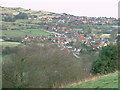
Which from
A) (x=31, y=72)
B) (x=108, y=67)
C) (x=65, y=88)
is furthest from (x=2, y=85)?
(x=65, y=88)

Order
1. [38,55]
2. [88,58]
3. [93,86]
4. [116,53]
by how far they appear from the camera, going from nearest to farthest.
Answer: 1. [93,86]
2. [116,53]
3. [38,55]
4. [88,58]

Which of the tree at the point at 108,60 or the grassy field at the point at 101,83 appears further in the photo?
the tree at the point at 108,60

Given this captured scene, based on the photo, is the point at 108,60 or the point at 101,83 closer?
the point at 101,83

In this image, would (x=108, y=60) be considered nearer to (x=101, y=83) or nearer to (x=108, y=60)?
(x=108, y=60)

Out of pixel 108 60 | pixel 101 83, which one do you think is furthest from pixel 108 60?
pixel 101 83

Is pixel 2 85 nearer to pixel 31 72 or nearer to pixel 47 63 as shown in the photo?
pixel 31 72

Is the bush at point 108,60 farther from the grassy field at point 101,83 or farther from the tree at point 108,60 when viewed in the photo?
the grassy field at point 101,83

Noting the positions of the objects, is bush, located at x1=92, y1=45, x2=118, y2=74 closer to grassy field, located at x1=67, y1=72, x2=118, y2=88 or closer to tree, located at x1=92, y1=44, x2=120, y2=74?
tree, located at x1=92, y1=44, x2=120, y2=74

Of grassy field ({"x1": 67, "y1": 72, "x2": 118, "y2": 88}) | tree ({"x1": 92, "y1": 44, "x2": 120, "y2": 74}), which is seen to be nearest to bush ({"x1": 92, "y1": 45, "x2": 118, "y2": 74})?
tree ({"x1": 92, "y1": 44, "x2": 120, "y2": 74})

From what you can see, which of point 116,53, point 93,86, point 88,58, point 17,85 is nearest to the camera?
point 93,86

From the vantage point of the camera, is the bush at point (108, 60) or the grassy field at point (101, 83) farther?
the bush at point (108, 60)

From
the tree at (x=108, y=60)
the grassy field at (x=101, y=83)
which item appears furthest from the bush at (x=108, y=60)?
the grassy field at (x=101, y=83)
